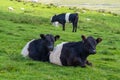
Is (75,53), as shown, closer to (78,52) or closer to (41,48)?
(78,52)

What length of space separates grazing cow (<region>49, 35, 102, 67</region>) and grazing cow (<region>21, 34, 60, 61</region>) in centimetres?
44

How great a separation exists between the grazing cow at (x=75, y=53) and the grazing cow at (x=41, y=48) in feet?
1.45

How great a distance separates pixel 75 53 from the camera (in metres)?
14.7

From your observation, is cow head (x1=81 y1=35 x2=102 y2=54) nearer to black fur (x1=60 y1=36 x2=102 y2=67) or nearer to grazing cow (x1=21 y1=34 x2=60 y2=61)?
black fur (x1=60 y1=36 x2=102 y2=67)

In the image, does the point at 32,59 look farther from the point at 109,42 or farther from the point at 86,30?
the point at 86,30

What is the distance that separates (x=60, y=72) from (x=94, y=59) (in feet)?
12.4

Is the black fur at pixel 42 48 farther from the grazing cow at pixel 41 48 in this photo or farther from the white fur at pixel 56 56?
the white fur at pixel 56 56

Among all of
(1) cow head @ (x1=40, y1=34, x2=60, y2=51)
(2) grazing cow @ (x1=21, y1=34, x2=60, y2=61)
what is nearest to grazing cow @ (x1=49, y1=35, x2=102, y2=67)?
(1) cow head @ (x1=40, y1=34, x2=60, y2=51)

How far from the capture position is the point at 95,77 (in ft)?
43.0

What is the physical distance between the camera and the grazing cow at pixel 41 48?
50.4ft

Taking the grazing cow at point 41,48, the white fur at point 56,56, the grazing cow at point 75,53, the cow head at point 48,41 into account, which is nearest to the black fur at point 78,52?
the grazing cow at point 75,53

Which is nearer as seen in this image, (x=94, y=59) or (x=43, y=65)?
(x=43, y=65)

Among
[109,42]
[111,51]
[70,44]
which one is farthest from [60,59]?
[109,42]

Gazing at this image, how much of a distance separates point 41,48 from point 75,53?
1655 millimetres
